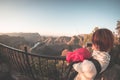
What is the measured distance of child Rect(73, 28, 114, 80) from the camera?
4.52ft

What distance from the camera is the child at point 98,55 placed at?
1379mm

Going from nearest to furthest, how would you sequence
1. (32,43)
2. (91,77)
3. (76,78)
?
1. (91,77)
2. (76,78)
3. (32,43)

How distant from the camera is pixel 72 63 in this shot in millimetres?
1447

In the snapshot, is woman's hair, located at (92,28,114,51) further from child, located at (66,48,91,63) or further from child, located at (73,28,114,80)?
child, located at (66,48,91,63)

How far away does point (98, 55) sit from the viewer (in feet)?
4.80

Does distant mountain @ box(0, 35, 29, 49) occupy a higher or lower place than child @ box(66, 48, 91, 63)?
lower

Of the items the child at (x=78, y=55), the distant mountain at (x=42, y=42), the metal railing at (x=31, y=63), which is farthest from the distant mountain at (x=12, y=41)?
the child at (x=78, y=55)

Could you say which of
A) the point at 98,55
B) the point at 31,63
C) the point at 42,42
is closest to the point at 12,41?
the point at 42,42

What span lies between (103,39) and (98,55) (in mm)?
119

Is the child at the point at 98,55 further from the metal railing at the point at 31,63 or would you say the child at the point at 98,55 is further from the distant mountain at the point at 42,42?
the distant mountain at the point at 42,42

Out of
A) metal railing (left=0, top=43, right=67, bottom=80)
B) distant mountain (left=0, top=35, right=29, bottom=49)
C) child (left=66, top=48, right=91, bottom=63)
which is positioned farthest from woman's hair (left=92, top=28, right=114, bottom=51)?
distant mountain (left=0, top=35, right=29, bottom=49)

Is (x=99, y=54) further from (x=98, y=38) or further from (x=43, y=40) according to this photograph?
(x=43, y=40)

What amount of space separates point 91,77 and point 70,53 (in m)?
0.21

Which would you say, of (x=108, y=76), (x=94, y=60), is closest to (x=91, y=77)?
(x=94, y=60)
